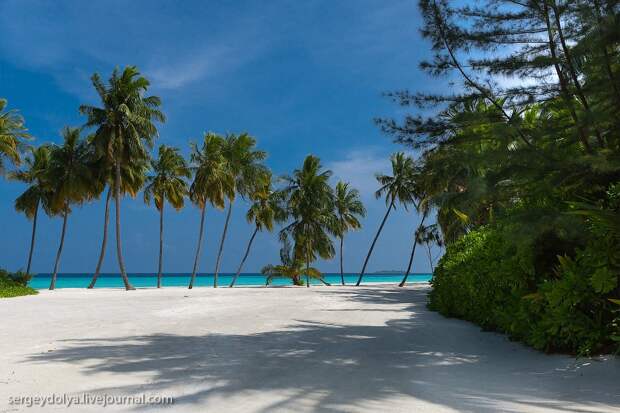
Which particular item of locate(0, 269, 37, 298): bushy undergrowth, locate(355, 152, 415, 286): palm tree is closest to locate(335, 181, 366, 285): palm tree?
locate(355, 152, 415, 286): palm tree

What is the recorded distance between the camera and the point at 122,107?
2634cm

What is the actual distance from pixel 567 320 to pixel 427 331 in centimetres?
330

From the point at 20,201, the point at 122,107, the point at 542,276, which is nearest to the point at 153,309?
the point at 542,276

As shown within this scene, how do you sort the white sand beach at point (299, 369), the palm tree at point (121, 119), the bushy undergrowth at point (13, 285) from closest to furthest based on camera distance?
1. the white sand beach at point (299, 369)
2. the bushy undergrowth at point (13, 285)
3. the palm tree at point (121, 119)

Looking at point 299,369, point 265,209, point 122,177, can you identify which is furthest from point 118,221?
point 299,369

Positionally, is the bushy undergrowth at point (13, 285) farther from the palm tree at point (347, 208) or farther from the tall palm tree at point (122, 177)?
the palm tree at point (347, 208)

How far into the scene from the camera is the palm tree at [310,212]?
3716cm

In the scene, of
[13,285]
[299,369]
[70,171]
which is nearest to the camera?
[299,369]

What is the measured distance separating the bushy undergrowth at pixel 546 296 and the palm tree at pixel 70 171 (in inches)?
1044

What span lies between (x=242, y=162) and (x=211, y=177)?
3.80 meters

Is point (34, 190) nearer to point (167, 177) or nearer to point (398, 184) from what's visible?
point (167, 177)

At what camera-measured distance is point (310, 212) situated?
3700 centimetres

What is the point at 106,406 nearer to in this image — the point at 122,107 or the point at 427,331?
the point at 427,331

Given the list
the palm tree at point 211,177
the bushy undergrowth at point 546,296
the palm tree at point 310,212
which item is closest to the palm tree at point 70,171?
the palm tree at point 211,177
